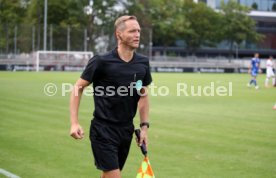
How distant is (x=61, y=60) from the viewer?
208 feet

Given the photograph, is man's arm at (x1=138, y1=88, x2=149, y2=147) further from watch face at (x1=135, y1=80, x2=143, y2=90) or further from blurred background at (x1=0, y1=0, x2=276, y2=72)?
blurred background at (x1=0, y1=0, x2=276, y2=72)

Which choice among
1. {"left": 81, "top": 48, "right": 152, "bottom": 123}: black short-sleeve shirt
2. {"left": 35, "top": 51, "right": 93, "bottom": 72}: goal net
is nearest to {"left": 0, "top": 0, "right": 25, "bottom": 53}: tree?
{"left": 35, "top": 51, "right": 93, "bottom": 72}: goal net

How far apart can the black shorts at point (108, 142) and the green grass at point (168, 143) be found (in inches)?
119

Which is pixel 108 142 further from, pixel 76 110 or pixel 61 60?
pixel 61 60

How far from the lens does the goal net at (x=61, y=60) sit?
61.7 m

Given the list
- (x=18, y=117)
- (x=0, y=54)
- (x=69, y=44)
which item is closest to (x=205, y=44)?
(x=69, y=44)

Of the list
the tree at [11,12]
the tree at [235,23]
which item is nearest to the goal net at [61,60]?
the tree at [11,12]

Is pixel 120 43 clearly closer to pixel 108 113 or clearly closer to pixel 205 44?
pixel 108 113

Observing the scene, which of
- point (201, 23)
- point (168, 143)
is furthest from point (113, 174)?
point (201, 23)

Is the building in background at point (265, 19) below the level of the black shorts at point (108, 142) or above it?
above

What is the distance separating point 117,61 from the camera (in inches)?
248

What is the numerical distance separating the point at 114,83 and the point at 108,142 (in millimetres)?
621

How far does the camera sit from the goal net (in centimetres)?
6169

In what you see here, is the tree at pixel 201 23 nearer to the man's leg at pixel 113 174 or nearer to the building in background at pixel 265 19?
the building in background at pixel 265 19
